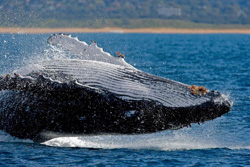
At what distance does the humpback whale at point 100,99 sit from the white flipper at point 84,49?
1.79 feet

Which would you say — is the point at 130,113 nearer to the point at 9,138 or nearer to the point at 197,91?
the point at 197,91

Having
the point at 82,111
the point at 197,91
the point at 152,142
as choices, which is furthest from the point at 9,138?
the point at 197,91

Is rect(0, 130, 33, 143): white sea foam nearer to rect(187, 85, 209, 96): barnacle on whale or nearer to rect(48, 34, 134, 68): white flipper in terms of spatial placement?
rect(48, 34, 134, 68): white flipper

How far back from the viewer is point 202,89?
11617mm

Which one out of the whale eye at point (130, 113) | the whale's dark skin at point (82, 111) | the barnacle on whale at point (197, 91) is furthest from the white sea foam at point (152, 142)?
the barnacle on whale at point (197, 91)

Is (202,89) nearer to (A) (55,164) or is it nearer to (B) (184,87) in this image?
(B) (184,87)

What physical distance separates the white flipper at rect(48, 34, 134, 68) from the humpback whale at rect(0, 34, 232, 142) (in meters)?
0.55

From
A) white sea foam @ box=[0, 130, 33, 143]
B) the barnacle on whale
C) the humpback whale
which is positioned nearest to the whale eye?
the humpback whale

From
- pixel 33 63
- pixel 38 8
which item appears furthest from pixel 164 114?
pixel 38 8

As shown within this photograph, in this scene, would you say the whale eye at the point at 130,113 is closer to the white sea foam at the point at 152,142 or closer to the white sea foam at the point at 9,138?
the white sea foam at the point at 152,142

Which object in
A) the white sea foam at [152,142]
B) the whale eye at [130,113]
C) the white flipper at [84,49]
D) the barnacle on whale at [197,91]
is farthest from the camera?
the white sea foam at [152,142]

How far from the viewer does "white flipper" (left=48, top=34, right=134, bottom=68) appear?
508 inches

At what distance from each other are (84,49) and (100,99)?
2.03 metres

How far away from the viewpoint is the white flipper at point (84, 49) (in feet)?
42.3
